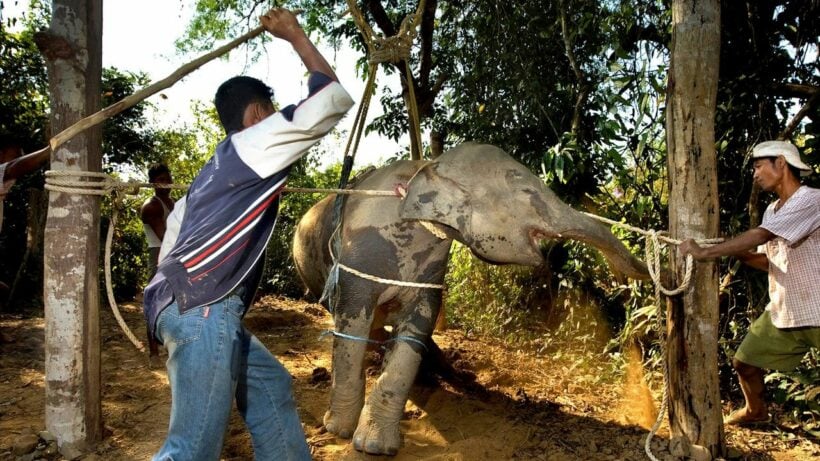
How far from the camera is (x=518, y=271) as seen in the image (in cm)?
670

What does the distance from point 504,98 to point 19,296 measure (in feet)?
23.1

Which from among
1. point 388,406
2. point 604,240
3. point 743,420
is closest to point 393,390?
point 388,406

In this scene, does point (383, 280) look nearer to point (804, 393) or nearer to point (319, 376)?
point (319, 376)

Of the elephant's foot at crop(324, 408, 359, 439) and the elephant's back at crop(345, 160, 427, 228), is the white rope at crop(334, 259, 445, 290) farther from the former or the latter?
the elephant's foot at crop(324, 408, 359, 439)

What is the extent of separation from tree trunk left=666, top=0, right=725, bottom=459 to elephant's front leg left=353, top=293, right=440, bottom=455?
4.98ft

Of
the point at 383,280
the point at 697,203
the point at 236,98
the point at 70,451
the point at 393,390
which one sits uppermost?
the point at 236,98

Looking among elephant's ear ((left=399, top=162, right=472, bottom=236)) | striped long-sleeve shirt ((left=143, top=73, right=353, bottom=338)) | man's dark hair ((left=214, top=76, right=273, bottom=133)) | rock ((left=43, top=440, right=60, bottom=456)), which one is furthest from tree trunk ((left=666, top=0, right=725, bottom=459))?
rock ((left=43, top=440, right=60, bottom=456))

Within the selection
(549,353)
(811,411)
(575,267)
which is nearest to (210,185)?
(811,411)

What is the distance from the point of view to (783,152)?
3.18m

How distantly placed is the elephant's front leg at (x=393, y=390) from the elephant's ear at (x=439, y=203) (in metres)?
0.88

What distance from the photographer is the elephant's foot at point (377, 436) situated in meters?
3.33

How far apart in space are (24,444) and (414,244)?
2.44 metres

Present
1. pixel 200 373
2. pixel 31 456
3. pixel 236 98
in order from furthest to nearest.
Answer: pixel 31 456, pixel 236 98, pixel 200 373

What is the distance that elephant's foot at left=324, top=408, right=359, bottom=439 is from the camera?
3.61 m
